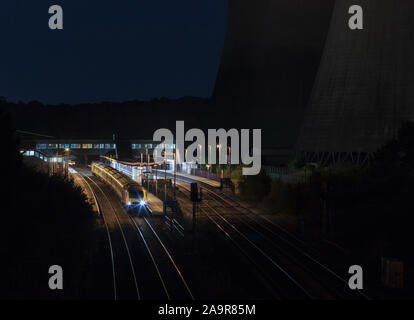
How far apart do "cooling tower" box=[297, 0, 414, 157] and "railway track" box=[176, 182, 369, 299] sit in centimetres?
1311

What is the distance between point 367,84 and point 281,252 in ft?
87.8

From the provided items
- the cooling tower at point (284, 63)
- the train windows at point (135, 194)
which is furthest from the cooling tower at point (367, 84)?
the cooling tower at point (284, 63)

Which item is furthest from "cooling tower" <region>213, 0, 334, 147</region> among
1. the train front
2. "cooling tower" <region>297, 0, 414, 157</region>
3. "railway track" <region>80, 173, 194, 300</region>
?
"railway track" <region>80, 173, 194, 300</region>

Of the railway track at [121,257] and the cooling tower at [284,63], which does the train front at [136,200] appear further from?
the cooling tower at [284,63]

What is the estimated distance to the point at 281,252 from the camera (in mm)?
24500

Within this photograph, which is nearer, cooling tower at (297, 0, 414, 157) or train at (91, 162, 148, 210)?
train at (91, 162, 148, 210)

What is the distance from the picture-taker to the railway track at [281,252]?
1802cm

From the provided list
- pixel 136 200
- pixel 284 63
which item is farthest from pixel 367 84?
pixel 284 63

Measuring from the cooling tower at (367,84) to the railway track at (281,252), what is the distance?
13.1m

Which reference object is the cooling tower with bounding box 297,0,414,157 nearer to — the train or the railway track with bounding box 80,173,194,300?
the train

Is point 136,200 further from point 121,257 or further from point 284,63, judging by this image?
point 284,63

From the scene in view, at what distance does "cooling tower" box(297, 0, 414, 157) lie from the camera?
45.2 meters
